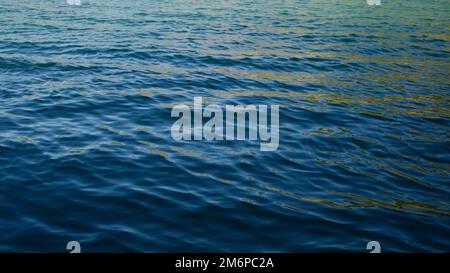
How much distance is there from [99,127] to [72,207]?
13.1 feet

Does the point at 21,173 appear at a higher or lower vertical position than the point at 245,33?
lower

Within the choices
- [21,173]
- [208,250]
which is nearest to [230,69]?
[21,173]

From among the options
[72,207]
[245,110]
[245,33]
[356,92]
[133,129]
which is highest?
[245,33]

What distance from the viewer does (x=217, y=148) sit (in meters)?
10.2

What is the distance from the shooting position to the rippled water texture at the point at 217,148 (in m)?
7.05

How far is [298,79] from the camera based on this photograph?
54.3 ft

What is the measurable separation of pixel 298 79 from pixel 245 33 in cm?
905

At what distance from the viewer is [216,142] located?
1052cm

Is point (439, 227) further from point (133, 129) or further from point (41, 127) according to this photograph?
point (41, 127)

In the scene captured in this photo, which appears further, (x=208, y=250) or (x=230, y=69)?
(x=230, y=69)

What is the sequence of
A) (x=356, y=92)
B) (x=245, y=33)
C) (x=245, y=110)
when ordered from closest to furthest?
1. (x=245, y=110)
2. (x=356, y=92)
3. (x=245, y=33)

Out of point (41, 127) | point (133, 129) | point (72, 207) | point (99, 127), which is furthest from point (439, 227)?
point (41, 127)

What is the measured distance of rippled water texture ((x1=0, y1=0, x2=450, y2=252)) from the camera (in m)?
7.05

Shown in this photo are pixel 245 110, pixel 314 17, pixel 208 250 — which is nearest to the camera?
pixel 208 250
